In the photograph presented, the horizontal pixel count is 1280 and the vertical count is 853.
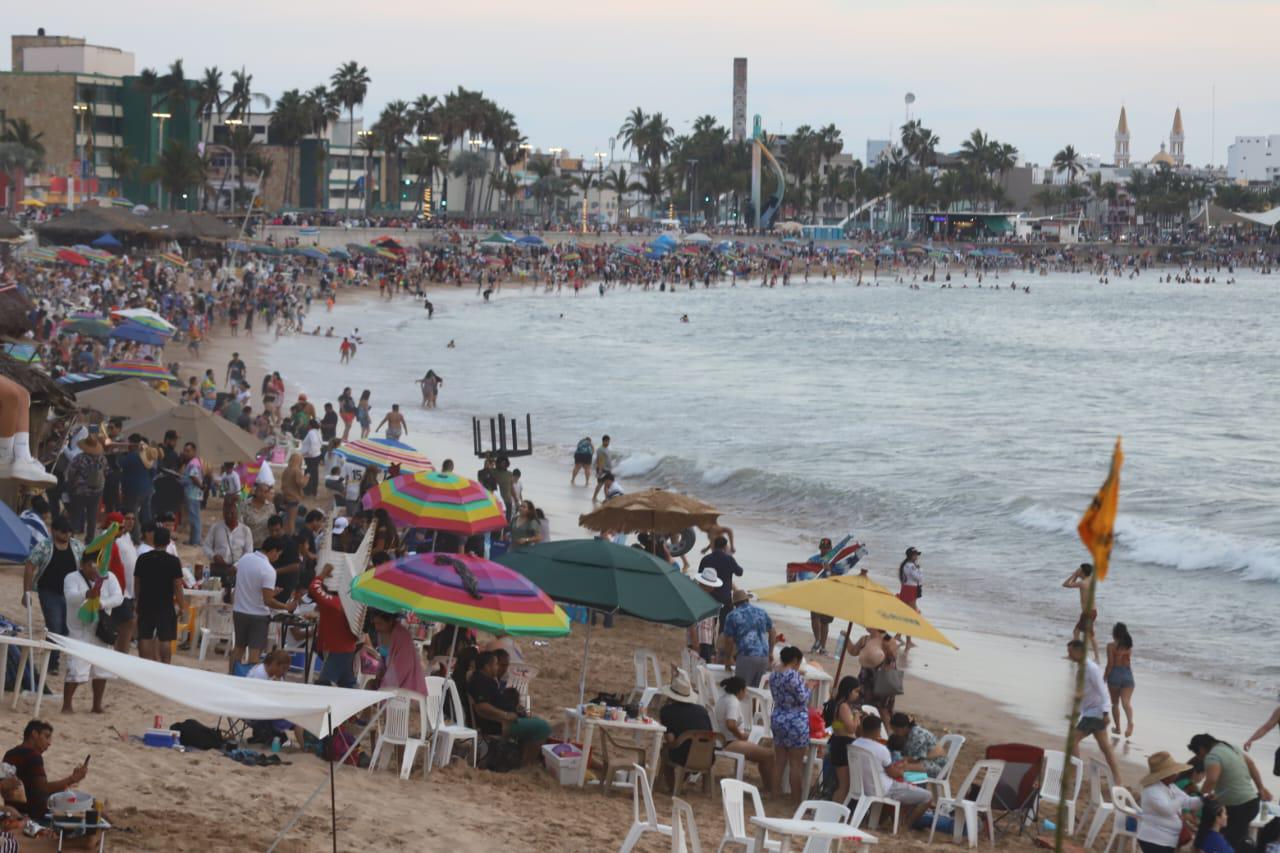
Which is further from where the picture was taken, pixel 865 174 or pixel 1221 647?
pixel 865 174

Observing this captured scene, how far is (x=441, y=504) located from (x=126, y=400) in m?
6.59

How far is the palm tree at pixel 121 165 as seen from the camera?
90312mm

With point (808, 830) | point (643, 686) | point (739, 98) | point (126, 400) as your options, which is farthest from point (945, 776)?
point (739, 98)

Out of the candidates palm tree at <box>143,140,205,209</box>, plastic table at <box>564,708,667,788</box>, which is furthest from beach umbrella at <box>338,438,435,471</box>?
palm tree at <box>143,140,205,209</box>

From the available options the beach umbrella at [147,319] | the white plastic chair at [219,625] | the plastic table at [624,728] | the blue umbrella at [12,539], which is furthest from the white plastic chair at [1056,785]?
the beach umbrella at [147,319]

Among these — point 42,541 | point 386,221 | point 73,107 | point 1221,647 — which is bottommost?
point 1221,647

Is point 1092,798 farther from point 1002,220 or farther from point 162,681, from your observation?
point 1002,220

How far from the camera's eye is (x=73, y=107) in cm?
9525

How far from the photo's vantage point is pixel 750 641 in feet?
35.6

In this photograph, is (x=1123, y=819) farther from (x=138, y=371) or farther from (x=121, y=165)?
(x=121, y=165)

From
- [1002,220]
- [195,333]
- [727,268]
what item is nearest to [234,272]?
[195,333]

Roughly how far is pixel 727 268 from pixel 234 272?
60765mm

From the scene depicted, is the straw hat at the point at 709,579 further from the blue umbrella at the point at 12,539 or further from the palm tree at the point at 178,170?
the palm tree at the point at 178,170

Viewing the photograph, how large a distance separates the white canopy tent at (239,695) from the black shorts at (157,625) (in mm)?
3859
